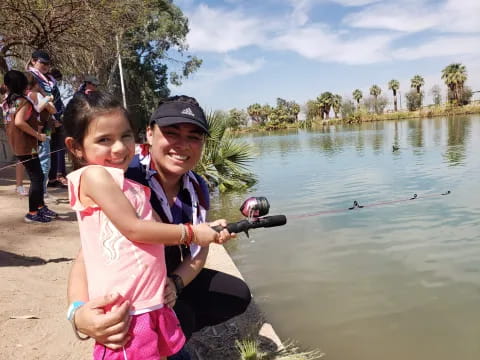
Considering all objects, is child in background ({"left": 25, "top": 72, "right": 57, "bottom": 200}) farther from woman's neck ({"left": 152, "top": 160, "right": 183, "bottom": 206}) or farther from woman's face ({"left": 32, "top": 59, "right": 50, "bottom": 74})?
woman's neck ({"left": 152, "top": 160, "right": 183, "bottom": 206})

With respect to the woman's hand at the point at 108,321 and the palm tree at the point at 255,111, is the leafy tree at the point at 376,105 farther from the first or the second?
the woman's hand at the point at 108,321

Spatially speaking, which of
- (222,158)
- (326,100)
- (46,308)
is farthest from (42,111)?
(326,100)

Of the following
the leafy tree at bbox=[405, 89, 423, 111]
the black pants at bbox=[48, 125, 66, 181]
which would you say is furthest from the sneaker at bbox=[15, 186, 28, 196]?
the leafy tree at bbox=[405, 89, 423, 111]

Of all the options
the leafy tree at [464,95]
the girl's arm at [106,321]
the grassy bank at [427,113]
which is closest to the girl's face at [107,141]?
the girl's arm at [106,321]

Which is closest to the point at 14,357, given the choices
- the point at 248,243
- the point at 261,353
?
the point at 261,353

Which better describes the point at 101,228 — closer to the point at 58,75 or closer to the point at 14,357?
the point at 14,357

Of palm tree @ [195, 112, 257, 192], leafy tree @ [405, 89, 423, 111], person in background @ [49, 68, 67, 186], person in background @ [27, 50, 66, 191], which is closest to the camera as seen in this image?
person in background @ [27, 50, 66, 191]

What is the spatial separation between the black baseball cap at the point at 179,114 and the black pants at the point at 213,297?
1.01 meters

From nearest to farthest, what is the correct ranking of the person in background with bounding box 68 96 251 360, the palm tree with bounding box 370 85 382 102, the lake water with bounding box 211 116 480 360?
the person in background with bounding box 68 96 251 360 → the lake water with bounding box 211 116 480 360 → the palm tree with bounding box 370 85 382 102

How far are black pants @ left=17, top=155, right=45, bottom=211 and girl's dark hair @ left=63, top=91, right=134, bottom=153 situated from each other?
3315 mm

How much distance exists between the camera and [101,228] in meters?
1.65

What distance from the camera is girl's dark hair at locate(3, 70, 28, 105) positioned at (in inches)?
184

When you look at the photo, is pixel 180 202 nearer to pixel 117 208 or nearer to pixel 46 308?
pixel 117 208

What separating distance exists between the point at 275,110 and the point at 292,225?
8625cm
